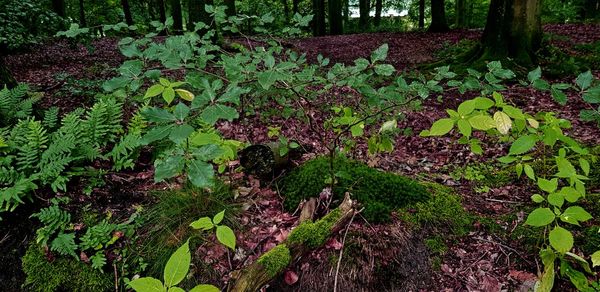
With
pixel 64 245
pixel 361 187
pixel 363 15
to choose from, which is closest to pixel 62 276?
pixel 64 245

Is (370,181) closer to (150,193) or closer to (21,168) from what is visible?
(150,193)

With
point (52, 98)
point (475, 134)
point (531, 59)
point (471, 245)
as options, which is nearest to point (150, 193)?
point (471, 245)

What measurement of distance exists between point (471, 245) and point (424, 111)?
11.6 feet

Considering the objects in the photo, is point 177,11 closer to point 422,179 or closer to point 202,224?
point 422,179

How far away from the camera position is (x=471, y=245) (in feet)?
8.41

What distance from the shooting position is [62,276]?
98.2 inches

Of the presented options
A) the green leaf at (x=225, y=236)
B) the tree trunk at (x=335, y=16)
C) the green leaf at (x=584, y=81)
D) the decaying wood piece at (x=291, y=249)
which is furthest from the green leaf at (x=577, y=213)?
the tree trunk at (x=335, y=16)

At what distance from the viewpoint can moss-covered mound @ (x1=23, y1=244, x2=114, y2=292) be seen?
2.45m

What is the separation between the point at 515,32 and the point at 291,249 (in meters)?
6.50

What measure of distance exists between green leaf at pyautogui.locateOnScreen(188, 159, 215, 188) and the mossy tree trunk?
22.4 ft

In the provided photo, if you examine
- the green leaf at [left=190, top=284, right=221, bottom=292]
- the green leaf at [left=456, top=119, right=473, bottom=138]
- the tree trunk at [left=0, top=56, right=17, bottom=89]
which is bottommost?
the green leaf at [left=190, top=284, right=221, bottom=292]

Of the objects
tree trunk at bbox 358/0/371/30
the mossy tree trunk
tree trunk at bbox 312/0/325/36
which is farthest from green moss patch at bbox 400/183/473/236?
tree trunk at bbox 358/0/371/30

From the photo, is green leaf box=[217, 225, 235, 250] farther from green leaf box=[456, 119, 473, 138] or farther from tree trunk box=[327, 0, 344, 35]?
tree trunk box=[327, 0, 344, 35]

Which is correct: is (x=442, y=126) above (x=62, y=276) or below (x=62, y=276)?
above
